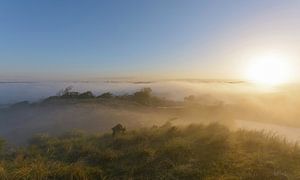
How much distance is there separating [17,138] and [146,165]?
10.3m

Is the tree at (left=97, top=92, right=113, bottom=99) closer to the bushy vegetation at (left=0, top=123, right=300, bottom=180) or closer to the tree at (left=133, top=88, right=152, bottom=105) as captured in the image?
the tree at (left=133, top=88, right=152, bottom=105)

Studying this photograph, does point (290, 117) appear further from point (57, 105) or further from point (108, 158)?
point (108, 158)

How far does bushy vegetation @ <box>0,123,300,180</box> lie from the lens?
8.20m

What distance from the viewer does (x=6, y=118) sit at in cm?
2498

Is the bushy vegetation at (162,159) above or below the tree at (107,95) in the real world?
below

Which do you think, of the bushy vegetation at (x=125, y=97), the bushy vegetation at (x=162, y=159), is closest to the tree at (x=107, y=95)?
the bushy vegetation at (x=125, y=97)

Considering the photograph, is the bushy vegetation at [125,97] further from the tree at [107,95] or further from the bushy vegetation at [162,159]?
the bushy vegetation at [162,159]

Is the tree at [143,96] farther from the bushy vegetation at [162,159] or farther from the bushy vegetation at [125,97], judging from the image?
the bushy vegetation at [162,159]

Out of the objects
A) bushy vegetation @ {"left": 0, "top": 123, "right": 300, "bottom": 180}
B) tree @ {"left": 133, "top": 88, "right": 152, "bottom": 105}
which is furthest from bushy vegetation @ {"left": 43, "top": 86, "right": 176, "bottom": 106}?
bushy vegetation @ {"left": 0, "top": 123, "right": 300, "bottom": 180}

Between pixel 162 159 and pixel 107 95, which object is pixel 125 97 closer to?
pixel 107 95

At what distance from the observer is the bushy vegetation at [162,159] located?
8.20 meters

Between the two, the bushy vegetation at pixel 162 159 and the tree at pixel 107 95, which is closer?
the bushy vegetation at pixel 162 159

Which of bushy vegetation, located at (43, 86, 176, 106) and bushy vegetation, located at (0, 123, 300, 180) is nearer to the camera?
bushy vegetation, located at (0, 123, 300, 180)

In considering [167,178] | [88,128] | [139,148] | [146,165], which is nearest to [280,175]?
[167,178]
